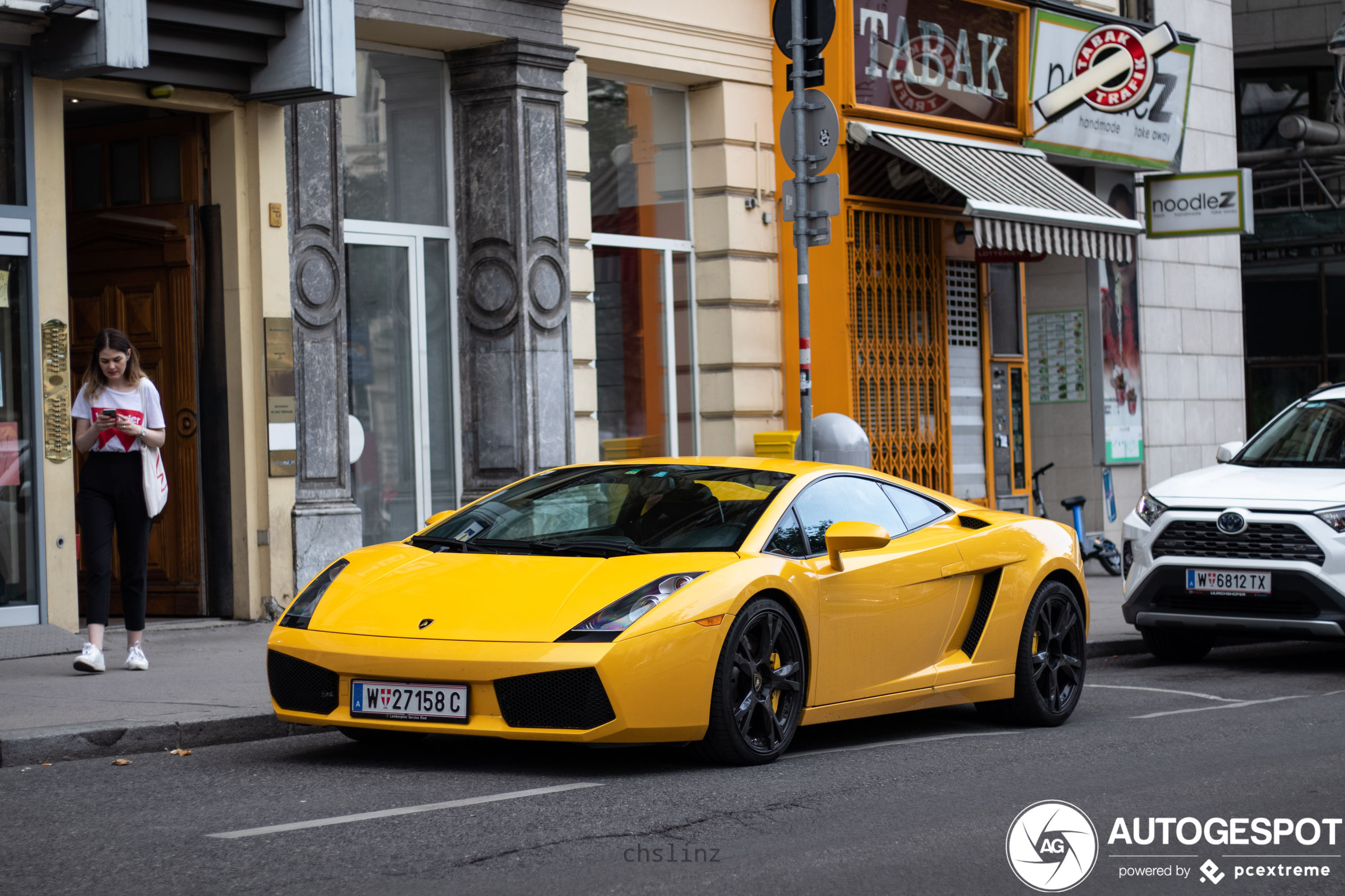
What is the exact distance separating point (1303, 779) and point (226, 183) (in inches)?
341

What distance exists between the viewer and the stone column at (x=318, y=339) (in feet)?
42.3

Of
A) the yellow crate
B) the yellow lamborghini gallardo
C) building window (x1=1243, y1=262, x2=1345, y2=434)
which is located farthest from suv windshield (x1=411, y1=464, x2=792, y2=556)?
building window (x1=1243, y1=262, x2=1345, y2=434)

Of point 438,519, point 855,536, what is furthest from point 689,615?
point 438,519

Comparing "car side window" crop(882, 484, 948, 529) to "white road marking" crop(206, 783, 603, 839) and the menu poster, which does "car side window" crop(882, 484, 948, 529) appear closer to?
"white road marking" crop(206, 783, 603, 839)

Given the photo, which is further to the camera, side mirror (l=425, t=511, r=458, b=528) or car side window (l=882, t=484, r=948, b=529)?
car side window (l=882, t=484, r=948, b=529)

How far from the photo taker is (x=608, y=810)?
611 centimetres

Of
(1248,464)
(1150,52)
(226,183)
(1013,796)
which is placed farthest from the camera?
(1150,52)

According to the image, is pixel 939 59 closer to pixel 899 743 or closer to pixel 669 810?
pixel 899 743

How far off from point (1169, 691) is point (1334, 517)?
1548mm

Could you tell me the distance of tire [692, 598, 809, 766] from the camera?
6863mm

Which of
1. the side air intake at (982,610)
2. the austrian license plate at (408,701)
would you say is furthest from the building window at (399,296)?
the austrian license plate at (408,701)

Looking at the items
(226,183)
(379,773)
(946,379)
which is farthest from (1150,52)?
(379,773)

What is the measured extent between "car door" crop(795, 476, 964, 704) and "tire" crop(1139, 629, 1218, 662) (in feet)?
12.4

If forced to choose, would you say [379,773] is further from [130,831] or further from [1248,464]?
[1248,464]
